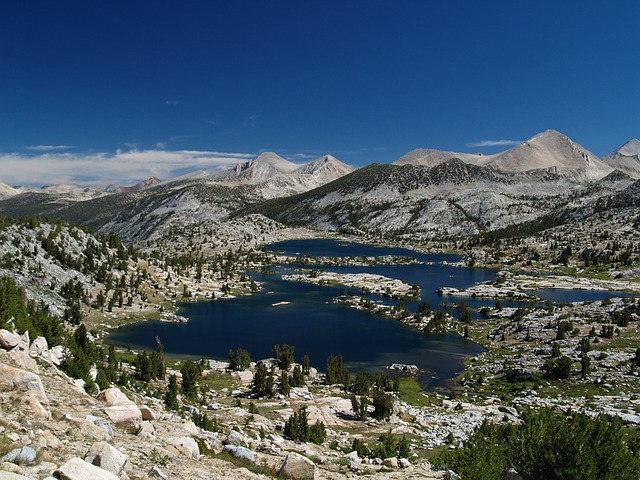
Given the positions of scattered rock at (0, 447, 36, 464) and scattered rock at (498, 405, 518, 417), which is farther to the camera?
scattered rock at (498, 405, 518, 417)

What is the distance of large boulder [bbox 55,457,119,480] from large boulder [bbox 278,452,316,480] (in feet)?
24.2

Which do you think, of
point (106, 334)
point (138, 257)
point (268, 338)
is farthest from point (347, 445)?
point (138, 257)

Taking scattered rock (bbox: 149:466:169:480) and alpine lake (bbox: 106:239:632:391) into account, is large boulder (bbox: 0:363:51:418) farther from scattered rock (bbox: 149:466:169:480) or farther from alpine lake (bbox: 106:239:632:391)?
alpine lake (bbox: 106:239:632:391)

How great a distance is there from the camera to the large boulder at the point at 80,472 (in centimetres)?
1041

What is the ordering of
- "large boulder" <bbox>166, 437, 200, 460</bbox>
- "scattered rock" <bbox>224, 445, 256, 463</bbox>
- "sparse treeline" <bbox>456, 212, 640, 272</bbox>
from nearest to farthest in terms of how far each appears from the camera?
"large boulder" <bbox>166, 437, 200, 460</bbox>
"scattered rock" <bbox>224, 445, 256, 463</bbox>
"sparse treeline" <bbox>456, 212, 640, 272</bbox>

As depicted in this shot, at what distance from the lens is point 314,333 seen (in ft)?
244

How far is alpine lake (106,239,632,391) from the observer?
198 feet

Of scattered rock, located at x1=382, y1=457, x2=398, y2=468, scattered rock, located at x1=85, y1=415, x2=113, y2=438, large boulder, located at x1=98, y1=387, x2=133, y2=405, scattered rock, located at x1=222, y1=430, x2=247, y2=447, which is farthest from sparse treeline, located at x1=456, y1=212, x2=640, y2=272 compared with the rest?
scattered rock, located at x1=85, y1=415, x2=113, y2=438

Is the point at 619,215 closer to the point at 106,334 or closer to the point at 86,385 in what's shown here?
the point at 106,334

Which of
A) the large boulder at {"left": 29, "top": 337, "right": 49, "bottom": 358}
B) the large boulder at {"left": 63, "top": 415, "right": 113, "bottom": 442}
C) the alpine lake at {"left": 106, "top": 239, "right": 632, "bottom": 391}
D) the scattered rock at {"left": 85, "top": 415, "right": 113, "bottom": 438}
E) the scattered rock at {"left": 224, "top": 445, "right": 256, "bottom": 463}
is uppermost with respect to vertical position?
the large boulder at {"left": 29, "top": 337, "right": 49, "bottom": 358}

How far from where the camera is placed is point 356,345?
67625mm

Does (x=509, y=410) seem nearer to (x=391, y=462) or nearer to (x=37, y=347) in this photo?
(x=391, y=462)

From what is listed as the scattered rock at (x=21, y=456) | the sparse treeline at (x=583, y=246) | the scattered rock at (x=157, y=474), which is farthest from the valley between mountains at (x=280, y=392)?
the sparse treeline at (x=583, y=246)

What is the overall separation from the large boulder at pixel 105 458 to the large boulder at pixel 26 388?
3.89 metres
